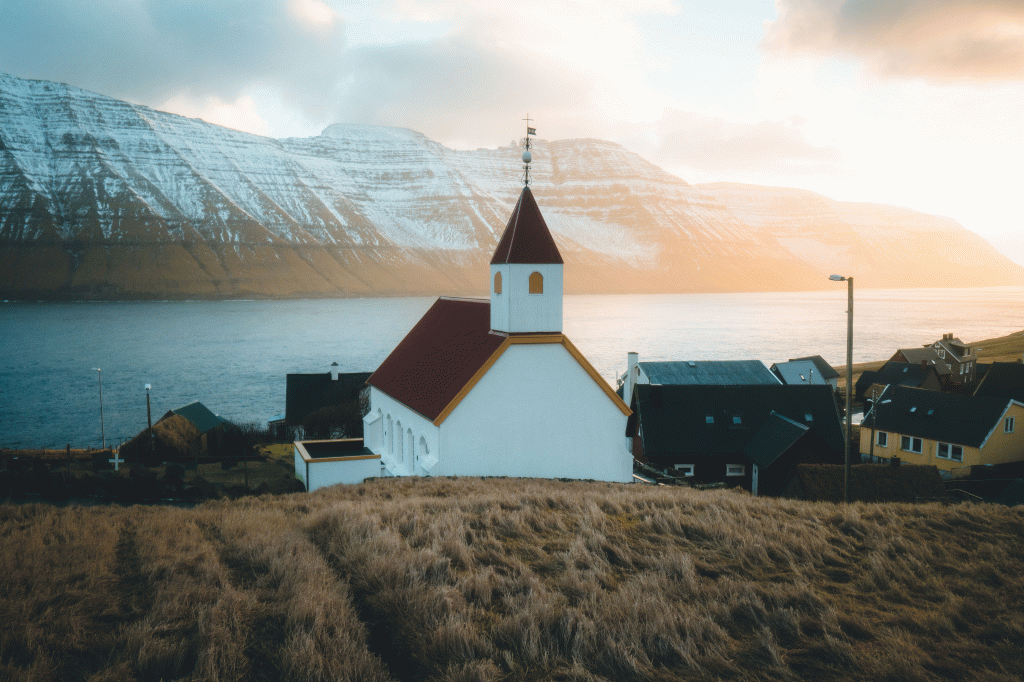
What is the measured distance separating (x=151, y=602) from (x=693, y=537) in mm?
7554

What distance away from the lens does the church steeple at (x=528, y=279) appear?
23375 mm

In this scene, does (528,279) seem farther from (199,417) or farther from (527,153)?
(199,417)

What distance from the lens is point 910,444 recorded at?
39.5m

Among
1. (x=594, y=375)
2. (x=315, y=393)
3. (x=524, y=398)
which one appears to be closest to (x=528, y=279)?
(x=594, y=375)

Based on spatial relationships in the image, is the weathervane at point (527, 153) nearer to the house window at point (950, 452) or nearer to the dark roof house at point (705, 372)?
the dark roof house at point (705, 372)

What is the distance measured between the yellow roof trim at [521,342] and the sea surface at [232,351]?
44.7 metres

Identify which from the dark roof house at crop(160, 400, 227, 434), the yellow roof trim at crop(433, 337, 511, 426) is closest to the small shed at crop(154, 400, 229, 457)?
the dark roof house at crop(160, 400, 227, 434)

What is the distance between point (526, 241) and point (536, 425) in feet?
21.8

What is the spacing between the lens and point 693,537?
10.4 m

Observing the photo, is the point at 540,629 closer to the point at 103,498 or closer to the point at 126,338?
the point at 103,498

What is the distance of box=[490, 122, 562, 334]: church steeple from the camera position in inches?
920

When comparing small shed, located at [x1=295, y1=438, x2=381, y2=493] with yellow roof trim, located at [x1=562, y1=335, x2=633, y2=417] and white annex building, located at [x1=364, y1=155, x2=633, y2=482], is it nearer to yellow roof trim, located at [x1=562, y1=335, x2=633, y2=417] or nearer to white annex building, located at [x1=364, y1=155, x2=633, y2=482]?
white annex building, located at [x1=364, y1=155, x2=633, y2=482]

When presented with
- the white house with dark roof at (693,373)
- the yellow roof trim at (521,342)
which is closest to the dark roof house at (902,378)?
the white house with dark roof at (693,373)

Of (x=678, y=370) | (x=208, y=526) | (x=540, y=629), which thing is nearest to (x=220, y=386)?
(x=678, y=370)
